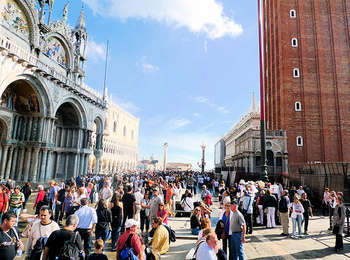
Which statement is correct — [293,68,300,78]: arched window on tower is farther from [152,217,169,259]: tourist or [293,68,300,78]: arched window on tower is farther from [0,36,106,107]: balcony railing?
[152,217,169,259]: tourist

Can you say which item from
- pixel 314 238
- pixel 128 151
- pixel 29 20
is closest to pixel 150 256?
pixel 314 238

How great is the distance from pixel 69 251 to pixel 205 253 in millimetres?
2186

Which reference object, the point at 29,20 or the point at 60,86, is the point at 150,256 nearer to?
the point at 60,86

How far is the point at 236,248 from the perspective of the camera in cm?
547

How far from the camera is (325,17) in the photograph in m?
33.3

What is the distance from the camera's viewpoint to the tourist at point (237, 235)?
17.8 feet

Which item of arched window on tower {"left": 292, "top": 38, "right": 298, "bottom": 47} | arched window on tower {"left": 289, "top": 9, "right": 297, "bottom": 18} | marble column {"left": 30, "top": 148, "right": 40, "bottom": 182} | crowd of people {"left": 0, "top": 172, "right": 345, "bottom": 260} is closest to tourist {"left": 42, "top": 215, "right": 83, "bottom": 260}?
crowd of people {"left": 0, "top": 172, "right": 345, "bottom": 260}

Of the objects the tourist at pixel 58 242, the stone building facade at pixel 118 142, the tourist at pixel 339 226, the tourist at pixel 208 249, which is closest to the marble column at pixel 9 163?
the tourist at pixel 58 242

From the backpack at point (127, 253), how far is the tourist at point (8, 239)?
1800 millimetres

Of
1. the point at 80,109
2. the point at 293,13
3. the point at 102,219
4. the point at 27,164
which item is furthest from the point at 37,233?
the point at 293,13

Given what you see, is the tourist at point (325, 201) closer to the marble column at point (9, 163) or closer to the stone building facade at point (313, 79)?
the stone building facade at point (313, 79)

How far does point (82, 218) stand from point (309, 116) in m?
34.1

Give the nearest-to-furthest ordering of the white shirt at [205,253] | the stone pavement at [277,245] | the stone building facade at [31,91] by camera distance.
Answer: the white shirt at [205,253] → the stone pavement at [277,245] → the stone building facade at [31,91]

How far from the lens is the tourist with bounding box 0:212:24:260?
3.66 meters
